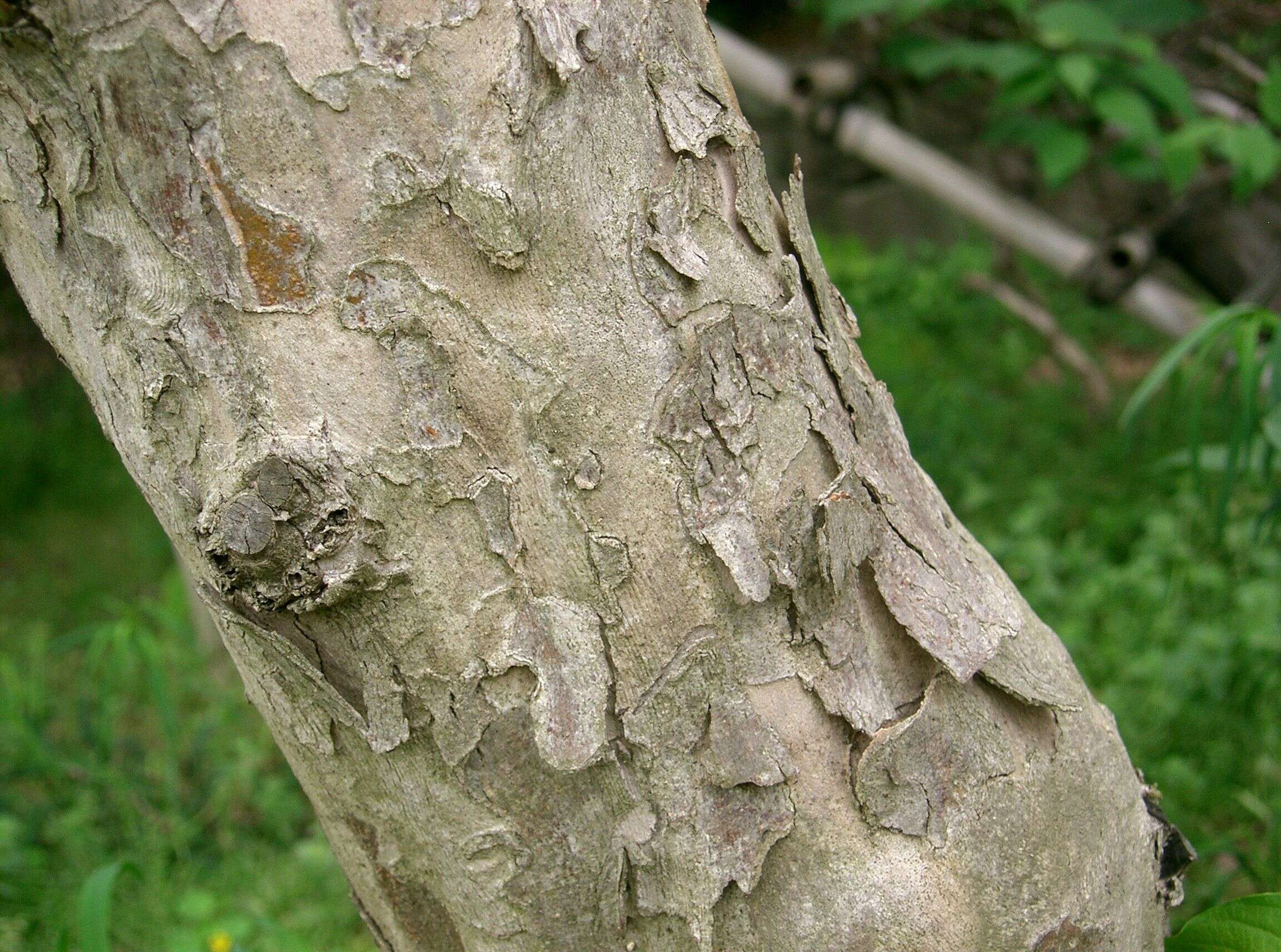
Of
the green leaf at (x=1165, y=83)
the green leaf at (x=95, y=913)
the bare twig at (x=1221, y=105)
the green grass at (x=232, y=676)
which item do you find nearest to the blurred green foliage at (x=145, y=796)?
the green grass at (x=232, y=676)

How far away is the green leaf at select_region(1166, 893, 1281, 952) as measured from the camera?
951mm

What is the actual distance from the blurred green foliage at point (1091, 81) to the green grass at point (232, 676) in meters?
0.85

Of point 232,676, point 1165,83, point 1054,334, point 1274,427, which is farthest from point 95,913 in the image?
point 1054,334

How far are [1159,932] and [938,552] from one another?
43 cm

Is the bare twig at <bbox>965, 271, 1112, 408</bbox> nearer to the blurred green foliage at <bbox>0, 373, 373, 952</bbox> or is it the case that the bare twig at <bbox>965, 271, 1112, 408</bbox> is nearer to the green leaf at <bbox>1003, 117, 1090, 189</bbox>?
the green leaf at <bbox>1003, 117, 1090, 189</bbox>

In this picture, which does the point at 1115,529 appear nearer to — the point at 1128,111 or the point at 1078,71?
the point at 1128,111

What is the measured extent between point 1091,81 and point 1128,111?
5.5 inches

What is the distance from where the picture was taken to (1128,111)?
2.49 metres

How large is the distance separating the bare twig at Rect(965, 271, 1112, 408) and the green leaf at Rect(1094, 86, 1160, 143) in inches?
56.6

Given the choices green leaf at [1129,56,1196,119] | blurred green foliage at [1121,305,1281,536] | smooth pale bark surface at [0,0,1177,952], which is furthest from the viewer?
green leaf at [1129,56,1196,119]

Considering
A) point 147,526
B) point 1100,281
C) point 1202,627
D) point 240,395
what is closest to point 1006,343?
point 1100,281

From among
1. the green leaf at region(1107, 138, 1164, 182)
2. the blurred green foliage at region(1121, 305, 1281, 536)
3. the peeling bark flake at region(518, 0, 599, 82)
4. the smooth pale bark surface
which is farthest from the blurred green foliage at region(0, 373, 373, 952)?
the green leaf at region(1107, 138, 1164, 182)

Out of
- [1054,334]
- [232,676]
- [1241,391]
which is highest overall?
[1054,334]

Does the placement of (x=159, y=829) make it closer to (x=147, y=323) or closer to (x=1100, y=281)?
(x=147, y=323)
